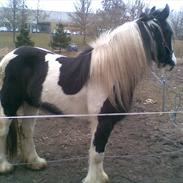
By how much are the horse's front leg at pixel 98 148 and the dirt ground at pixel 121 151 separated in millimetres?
236

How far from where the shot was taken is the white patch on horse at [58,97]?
121 inches

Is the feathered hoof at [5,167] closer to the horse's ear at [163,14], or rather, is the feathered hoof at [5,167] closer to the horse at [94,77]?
the horse at [94,77]

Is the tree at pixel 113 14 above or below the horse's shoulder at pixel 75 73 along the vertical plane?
above

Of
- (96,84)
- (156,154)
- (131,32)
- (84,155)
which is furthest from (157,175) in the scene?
(131,32)

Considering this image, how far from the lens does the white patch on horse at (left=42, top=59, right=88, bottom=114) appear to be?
3.07m

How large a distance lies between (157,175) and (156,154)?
479 millimetres

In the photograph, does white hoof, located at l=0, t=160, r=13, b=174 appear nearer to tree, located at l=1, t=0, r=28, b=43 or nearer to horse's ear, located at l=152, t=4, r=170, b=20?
horse's ear, located at l=152, t=4, r=170, b=20

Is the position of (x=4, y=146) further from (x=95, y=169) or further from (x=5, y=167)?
(x=95, y=169)

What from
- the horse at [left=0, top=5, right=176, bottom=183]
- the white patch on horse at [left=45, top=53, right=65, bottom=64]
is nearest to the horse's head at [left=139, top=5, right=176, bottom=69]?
the horse at [left=0, top=5, right=176, bottom=183]

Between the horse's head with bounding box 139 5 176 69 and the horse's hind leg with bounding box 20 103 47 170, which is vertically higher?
the horse's head with bounding box 139 5 176 69

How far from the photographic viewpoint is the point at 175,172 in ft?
11.2

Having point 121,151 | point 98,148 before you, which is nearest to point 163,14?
point 98,148

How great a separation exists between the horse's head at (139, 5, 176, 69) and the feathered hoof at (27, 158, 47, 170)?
165 centimetres

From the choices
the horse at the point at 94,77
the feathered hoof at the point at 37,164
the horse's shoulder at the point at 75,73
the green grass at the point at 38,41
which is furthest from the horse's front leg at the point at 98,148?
the green grass at the point at 38,41
